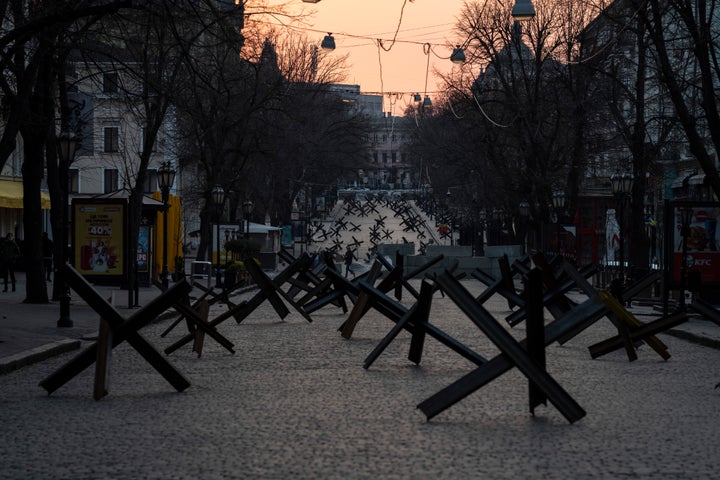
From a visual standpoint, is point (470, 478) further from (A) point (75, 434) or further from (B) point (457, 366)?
(B) point (457, 366)

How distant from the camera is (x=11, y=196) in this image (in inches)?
1898

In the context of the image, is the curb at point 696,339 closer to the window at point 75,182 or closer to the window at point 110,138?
the window at point 110,138

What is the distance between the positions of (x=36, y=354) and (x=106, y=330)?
4365 mm

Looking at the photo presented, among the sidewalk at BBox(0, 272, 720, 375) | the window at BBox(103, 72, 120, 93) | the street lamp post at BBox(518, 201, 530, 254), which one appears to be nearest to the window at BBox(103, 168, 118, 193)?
the street lamp post at BBox(518, 201, 530, 254)

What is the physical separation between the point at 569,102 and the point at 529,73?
5604 mm

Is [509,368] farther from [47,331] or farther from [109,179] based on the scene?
[109,179]

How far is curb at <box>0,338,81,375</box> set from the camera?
1374 cm

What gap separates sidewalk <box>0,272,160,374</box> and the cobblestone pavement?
0.38 m

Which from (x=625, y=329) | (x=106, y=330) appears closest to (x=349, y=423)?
(x=106, y=330)

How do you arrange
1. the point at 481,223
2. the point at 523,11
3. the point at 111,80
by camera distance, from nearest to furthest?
the point at 111,80, the point at 523,11, the point at 481,223

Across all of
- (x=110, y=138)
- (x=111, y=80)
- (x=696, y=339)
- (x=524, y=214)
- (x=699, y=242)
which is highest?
(x=110, y=138)

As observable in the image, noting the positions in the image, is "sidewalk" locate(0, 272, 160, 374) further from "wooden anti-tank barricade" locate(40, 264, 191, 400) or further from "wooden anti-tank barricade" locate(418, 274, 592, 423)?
"wooden anti-tank barricade" locate(418, 274, 592, 423)

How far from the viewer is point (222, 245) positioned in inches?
2196

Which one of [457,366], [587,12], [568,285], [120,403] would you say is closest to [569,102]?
[587,12]
